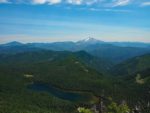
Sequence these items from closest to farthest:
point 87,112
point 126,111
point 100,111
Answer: point 100,111 < point 87,112 < point 126,111

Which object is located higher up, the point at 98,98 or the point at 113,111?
the point at 98,98

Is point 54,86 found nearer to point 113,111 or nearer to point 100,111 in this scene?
point 100,111

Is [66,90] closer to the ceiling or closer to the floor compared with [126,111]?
closer to the ceiling

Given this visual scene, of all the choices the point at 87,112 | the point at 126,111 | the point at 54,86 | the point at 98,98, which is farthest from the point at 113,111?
the point at 54,86

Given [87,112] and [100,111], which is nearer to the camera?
[100,111]

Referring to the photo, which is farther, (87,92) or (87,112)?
(87,112)

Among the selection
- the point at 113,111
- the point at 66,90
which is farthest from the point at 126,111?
the point at 66,90

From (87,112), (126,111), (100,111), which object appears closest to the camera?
(100,111)

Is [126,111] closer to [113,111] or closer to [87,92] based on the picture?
[113,111]
